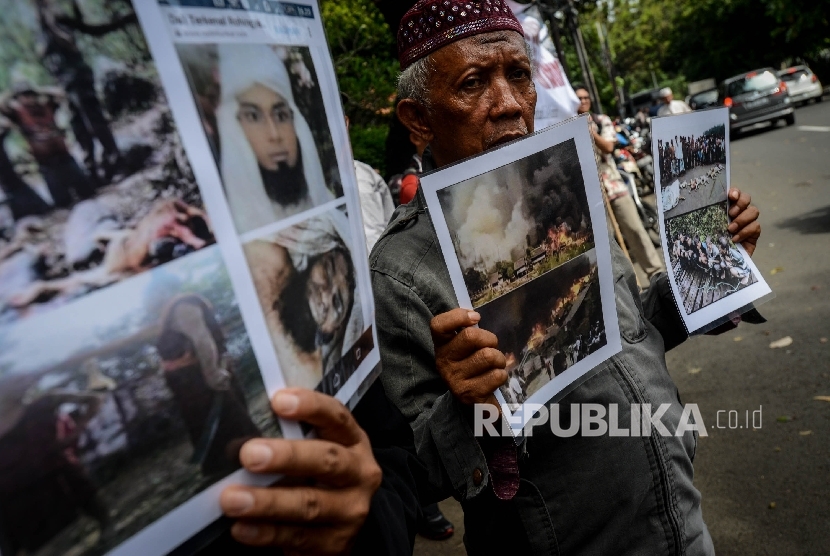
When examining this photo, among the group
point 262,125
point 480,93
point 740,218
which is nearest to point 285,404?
point 262,125

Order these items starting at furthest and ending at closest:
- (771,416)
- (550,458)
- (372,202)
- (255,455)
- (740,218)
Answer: (771,416) → (372,202) → (740,218) → (550,458) → (255,455)

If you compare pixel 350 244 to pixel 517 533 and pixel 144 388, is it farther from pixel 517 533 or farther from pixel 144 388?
pixel 517 533

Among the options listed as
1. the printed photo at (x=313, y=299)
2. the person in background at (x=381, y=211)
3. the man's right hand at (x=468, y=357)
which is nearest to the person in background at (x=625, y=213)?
the person in background at (x=381, y=211)

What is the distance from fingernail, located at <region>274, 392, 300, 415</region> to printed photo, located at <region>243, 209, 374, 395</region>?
2cm

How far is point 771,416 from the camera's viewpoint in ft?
12.8

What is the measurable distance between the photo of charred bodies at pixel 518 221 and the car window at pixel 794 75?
980 inches

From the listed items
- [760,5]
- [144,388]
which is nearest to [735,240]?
[144,388]

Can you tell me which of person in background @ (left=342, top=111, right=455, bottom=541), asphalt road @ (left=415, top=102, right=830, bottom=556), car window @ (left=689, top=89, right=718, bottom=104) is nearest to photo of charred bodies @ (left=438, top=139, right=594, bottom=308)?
person in background @ (left=342, top=111, right=455, bottom=541)

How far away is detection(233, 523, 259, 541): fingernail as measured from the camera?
66 centimetres

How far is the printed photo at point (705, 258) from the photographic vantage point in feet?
5.37

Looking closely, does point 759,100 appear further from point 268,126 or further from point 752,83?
point 268,126

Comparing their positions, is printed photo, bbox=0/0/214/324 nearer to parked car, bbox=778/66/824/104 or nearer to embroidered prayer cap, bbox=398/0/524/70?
embroidered prayer cap, bbox=398/0/524/70

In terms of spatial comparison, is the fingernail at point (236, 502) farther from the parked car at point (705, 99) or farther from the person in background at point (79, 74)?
the parked car at point (705, 99)

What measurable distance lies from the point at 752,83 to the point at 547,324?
21423mm
